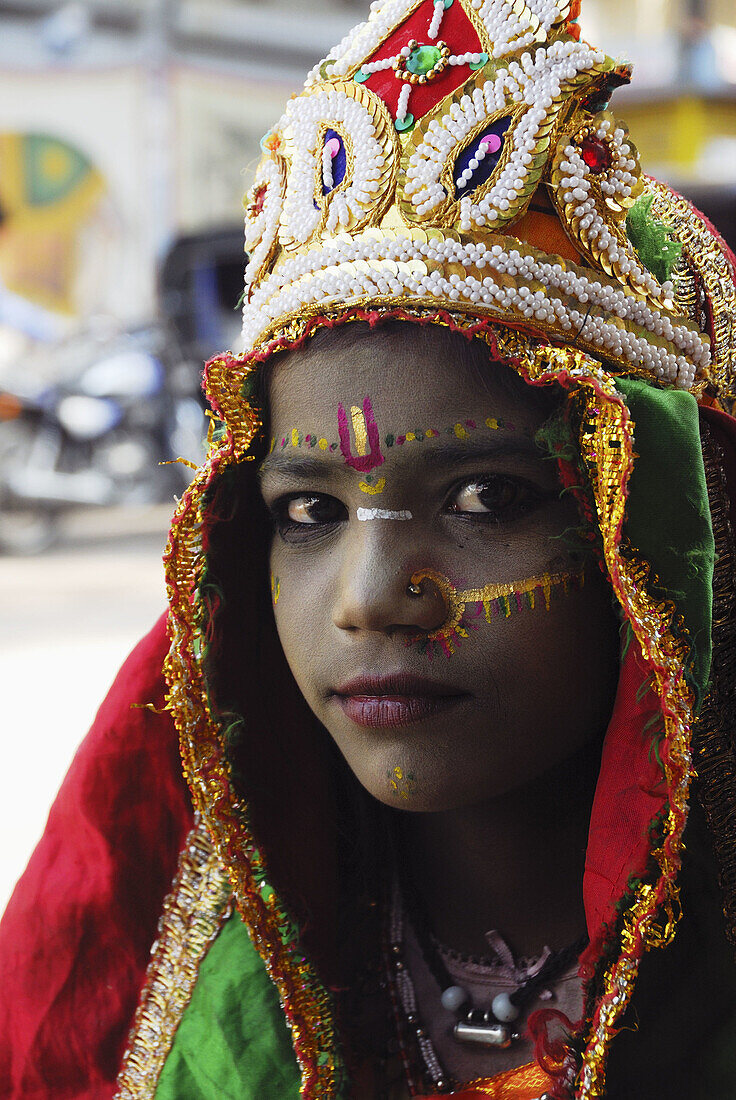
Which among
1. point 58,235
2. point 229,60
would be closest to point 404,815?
point 58,235

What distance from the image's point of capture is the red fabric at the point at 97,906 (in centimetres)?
118

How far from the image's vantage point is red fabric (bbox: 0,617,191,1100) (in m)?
1.18

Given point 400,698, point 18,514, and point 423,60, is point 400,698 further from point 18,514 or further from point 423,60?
point 18,514

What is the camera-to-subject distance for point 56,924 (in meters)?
1.18

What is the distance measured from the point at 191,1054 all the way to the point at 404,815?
1.07ft

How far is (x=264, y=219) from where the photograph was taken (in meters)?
1.07

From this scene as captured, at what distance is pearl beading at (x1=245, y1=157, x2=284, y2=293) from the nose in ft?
1.03

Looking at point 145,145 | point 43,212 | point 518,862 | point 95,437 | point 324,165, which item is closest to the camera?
point 324,165

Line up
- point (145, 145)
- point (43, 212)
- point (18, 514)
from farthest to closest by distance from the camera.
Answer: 1. point (145, 145)
2. point (43, 212)
3. point (18, 514)

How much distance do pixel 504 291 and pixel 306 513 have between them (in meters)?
0.26

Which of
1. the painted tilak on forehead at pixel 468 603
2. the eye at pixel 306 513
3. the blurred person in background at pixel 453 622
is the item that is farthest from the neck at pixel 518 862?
the eye at pixel 306 513

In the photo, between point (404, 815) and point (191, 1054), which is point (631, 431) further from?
point (191, 1054)

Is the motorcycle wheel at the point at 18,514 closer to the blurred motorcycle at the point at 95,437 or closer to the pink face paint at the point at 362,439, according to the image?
the blurred motorcycle at the point at 95,437

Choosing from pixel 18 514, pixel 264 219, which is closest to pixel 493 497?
pixel 264 219
